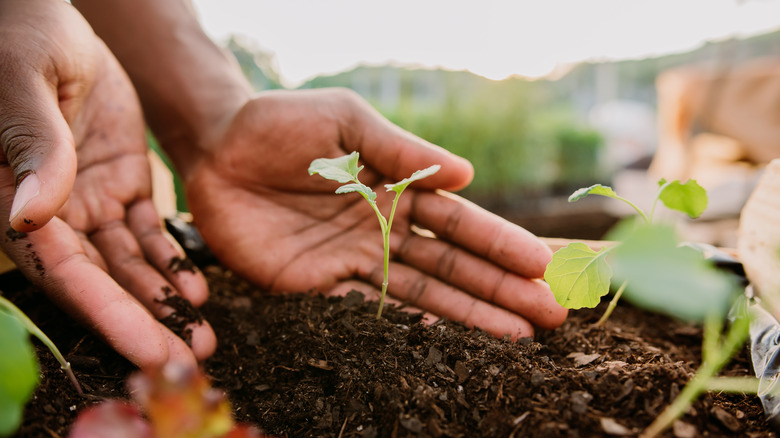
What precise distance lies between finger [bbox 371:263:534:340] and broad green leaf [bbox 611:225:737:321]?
62 centimetres

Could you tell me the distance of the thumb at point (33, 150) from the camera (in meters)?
0.91

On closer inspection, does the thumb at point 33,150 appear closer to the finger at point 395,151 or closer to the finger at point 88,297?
the finger at point 88,297

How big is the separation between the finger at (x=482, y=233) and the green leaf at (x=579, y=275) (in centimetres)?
28

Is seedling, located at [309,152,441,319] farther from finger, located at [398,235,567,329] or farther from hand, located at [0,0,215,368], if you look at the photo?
hand, located at [0,0,215,368]

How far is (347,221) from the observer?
5.77 feet

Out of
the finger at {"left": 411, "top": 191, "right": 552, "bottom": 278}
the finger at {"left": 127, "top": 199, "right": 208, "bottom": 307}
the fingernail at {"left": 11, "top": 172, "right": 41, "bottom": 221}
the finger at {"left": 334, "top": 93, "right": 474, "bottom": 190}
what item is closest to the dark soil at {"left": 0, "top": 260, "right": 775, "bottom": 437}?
the finger at {"left": 127, "top": 199, "right": 208, "bottom": 307}

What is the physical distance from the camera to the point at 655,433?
78 cm

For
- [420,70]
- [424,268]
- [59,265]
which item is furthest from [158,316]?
[420,70]

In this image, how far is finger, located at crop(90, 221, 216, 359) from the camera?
1286mm

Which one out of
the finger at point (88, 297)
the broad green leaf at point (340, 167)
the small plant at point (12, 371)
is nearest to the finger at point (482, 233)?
the broad green leaf at point (340, 167)

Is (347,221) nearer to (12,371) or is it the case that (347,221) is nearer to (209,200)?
(209,200)

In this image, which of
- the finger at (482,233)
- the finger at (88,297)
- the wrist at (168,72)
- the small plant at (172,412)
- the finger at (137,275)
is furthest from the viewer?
the wrist at (168,72)

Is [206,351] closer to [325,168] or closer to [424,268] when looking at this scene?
[325,168]

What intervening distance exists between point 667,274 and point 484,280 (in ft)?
2.64
